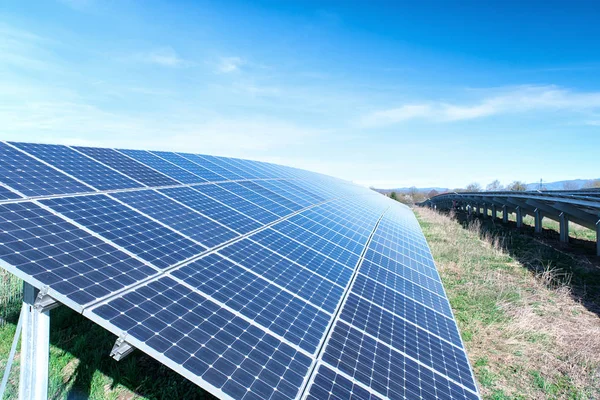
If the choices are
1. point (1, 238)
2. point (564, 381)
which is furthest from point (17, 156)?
point (564, 381)

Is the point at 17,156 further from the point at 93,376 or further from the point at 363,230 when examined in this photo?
the point at 363,230

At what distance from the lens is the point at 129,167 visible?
40.7ft

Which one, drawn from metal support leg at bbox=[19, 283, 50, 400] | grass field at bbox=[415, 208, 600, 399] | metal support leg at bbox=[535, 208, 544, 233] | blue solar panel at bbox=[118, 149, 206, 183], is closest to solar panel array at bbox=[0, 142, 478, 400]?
metal support leg at bbox=[19, 283, 50, 400]

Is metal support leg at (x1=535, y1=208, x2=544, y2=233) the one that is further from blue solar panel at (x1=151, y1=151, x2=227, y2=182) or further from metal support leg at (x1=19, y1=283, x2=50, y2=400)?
metal support leg at (x1=19, y1=283, x2=50, y2=400)

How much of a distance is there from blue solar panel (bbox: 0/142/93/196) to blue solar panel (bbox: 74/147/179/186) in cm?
251

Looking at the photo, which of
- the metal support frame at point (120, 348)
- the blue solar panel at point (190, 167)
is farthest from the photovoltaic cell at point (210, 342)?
the blue solar panel at point (190, 167)

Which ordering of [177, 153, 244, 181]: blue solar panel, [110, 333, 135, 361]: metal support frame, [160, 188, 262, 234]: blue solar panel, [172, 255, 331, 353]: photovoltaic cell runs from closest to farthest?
1. [110, 333, 135, 361]: metal support frame
2. [172, 255, 331, 353]: photovoltaic cell
3. [160, 188, 262, 234]: blue solar panel
4. [177, 153, 244, 181]: blue solar panel

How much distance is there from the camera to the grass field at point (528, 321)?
7914 millimetres

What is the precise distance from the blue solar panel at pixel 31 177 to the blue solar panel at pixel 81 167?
0.42 meters

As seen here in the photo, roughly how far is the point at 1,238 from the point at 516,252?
2349 cm

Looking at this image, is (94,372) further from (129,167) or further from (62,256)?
(129,167)

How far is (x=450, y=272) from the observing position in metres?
16.2

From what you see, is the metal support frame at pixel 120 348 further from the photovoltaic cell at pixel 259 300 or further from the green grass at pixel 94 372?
the green grass at pixel 94 372

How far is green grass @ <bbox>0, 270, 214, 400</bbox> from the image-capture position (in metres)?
7.19
